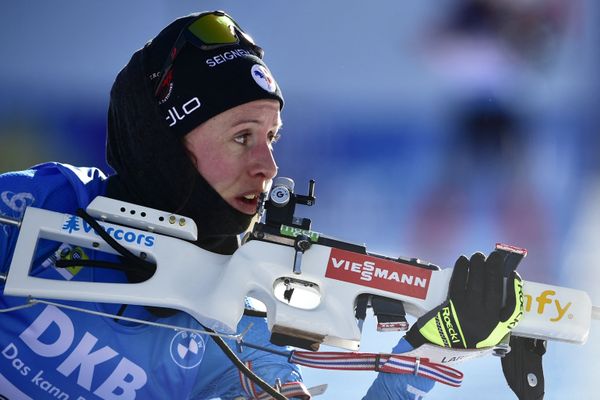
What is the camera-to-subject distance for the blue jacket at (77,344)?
2.36 metres

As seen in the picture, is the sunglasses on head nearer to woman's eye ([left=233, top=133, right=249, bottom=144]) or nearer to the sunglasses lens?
the sunglasses lens

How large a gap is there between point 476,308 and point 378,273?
0.95 feet

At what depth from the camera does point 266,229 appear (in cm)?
229

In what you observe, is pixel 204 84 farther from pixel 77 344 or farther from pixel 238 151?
pixel 77 344

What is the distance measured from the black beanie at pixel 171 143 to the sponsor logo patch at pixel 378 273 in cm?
43

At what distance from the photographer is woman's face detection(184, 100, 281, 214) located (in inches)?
100

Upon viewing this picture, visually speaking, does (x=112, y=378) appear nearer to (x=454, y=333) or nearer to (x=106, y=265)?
(x=106, y=265)

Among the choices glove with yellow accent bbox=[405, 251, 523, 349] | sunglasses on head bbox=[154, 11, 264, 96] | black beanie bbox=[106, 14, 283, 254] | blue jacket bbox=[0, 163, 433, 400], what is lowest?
blue jacket bbox=[0, 163, 433, 400]

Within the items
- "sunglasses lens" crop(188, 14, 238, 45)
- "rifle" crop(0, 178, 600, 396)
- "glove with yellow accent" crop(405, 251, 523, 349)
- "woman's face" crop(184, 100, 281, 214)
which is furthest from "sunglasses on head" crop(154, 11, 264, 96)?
"glove with yellow accent" crop(405, 251, 523, 349)

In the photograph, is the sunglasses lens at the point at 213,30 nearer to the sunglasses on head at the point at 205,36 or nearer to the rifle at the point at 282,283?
the sunglasses on head at the point at 205,36

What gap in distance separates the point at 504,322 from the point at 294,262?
0.59 m

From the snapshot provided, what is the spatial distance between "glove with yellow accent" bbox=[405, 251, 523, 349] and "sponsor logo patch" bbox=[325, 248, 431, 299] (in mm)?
86

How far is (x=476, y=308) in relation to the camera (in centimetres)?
214

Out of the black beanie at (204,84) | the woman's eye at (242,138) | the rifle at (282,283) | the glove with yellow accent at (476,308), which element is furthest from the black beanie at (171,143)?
the glove with yellow accent at (476,308)
